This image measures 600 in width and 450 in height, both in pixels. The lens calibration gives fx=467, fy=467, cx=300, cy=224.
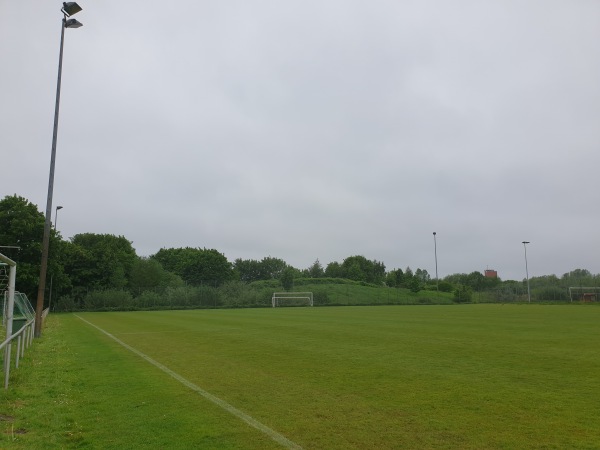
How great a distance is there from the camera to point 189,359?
38.2ft

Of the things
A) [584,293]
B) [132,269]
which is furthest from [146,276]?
[584,293]

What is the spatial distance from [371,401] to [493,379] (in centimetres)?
277

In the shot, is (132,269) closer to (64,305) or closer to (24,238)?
(64,305)

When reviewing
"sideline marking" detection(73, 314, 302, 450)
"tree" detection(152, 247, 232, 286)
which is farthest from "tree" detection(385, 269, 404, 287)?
"sideline marking" detection(73, 314, 302, 450)

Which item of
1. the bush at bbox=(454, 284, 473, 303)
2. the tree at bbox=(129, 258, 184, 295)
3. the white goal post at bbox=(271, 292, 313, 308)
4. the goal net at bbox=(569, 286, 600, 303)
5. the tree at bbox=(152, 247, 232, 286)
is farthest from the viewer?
the tree at bbox=(152, 247, 232, 286)

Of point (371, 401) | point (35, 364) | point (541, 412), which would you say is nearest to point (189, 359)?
point (35, 364)

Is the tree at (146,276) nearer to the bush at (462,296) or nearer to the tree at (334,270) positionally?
the bush at (462,296)

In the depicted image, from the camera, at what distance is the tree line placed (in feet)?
131

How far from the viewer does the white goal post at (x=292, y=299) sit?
5775cm

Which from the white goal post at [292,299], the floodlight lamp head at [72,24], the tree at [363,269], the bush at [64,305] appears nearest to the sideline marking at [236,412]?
the floodlight lamp head at [72,24]

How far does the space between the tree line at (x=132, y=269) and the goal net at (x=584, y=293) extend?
168 centimetres

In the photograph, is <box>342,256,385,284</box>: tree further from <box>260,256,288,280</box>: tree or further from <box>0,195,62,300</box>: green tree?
<box>0,195,62,300</box>: green tree

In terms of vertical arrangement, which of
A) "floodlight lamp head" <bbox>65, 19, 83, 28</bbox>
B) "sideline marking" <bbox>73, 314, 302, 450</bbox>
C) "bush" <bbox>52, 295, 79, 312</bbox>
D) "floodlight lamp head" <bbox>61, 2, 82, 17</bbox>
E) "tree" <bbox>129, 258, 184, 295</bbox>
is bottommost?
"sideline marking" <bbox>73, 314, 302, 450</bbox>

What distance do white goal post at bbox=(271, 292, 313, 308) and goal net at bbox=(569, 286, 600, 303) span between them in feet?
107
